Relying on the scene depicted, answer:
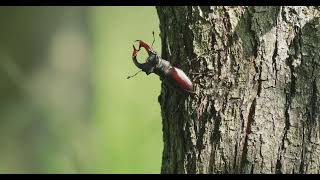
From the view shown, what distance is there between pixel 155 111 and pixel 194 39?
3120 mm

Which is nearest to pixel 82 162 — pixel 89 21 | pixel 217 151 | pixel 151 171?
pixel 151 171

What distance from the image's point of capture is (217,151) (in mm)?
1999

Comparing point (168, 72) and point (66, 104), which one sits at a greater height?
point (168, 72)

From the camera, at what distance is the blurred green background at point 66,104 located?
469 centimetres

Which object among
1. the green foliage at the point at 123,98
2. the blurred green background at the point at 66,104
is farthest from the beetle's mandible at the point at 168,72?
the green foliage at the point at 123,98

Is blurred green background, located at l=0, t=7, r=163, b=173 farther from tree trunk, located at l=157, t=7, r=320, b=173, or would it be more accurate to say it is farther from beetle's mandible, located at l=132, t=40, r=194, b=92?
tree trunk, located at l=157, t=7, r=320, b=173

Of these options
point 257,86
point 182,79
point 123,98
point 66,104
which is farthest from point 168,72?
point 123,98

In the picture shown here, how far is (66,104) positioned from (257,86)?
3304mm

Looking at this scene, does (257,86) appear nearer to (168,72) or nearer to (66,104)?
(168,72)

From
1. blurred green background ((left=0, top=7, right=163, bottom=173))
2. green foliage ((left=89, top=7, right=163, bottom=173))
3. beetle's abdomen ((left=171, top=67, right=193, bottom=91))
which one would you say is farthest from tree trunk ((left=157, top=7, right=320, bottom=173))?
green foliage ((left=89, top=7, right=163, bottom=173))

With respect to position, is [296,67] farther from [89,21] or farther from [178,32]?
[89,21]

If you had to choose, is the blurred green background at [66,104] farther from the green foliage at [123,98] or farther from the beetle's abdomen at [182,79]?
the beetle's abdomen at [182,79]

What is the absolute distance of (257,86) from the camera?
1946mm

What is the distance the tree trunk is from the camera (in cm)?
193
